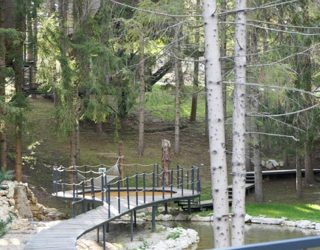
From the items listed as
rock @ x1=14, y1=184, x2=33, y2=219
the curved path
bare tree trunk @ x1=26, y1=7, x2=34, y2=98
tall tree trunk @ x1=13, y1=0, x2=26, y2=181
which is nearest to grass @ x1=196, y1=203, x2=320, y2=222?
the curved path

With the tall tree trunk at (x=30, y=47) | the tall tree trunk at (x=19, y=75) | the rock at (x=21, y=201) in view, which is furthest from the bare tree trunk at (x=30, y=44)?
the rock at (x=21, y=201)

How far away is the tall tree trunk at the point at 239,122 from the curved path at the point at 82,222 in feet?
11.8

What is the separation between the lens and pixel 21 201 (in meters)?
14.2

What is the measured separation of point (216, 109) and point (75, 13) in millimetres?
14023

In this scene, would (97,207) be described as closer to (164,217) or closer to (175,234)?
(175,234)

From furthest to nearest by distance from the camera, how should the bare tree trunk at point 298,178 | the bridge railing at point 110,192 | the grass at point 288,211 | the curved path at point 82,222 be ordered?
the bare tree trunk at point 298,178 < the grass at point 288,211 < the bridge railing at point 110,192 < the curved path at point 82,222

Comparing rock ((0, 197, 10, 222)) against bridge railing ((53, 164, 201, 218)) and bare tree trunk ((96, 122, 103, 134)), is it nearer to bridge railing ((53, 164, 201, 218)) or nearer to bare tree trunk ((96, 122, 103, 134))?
bridge railing ((53, 164, 201, 218))

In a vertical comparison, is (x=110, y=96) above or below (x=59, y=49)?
below

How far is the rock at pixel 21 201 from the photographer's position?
14.1 meters

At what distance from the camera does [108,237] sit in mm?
15336

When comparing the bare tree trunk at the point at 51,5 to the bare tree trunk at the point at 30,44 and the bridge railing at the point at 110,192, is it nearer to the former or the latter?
the bare tree trunk at the point at 30,44

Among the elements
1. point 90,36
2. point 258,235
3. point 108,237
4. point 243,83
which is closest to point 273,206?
point 258,235

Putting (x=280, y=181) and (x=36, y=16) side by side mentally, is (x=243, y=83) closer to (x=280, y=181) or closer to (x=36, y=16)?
(x=36, y=16)

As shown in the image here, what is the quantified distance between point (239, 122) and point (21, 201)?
337 inches
